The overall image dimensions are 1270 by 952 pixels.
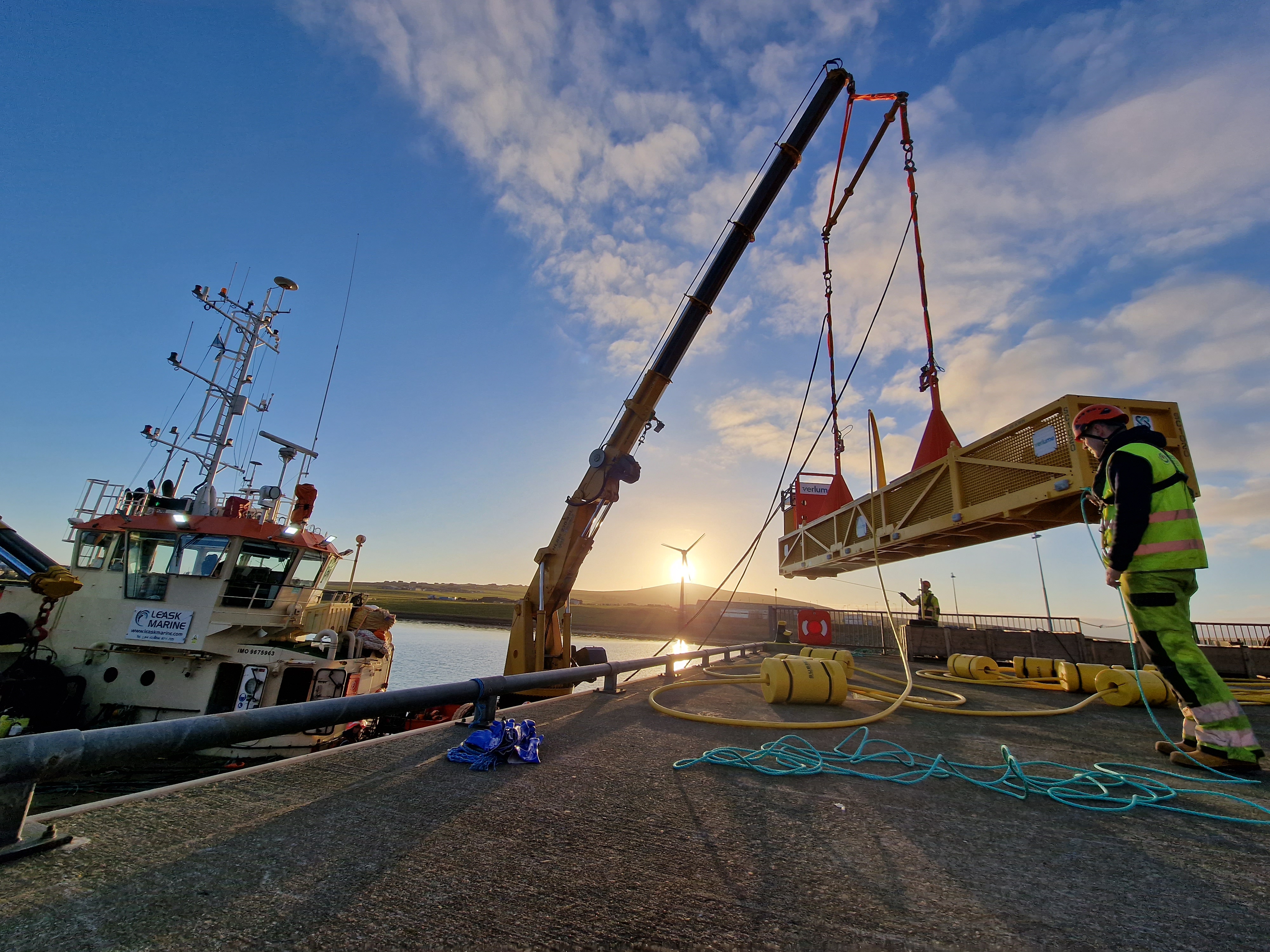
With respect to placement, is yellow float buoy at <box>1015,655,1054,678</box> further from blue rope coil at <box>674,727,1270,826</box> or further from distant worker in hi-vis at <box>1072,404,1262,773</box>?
blue rope coil at <box>674,727,1270,826</box>

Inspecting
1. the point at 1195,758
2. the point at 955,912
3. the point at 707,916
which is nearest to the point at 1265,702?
the point at 1195,758

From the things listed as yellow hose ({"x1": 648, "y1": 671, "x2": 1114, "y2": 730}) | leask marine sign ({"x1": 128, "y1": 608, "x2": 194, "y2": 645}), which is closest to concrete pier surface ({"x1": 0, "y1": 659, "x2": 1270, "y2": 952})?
yellow hose ({"x1": 648, "y1": 671, "x2": 1114, "y2": 730})

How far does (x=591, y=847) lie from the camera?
2.04 metres

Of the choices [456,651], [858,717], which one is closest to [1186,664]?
[858,717]

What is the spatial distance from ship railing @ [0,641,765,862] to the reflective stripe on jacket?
4.80 metres

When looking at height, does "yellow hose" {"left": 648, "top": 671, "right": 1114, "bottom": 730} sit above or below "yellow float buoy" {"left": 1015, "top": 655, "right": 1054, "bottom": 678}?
below

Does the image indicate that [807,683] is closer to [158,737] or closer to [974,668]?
[158,737]

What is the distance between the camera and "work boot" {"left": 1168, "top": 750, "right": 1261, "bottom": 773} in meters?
3.34

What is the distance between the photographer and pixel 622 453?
910cm

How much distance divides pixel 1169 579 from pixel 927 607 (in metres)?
14.7

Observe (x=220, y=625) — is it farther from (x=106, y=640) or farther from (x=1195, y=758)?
(x=1195, y=758)

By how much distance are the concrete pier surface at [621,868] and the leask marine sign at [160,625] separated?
8.27 meters

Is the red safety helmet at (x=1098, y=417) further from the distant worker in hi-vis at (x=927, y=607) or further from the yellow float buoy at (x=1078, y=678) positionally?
the distant worker in hi-vis at (x=927, y=607)

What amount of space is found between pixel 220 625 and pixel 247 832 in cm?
893
